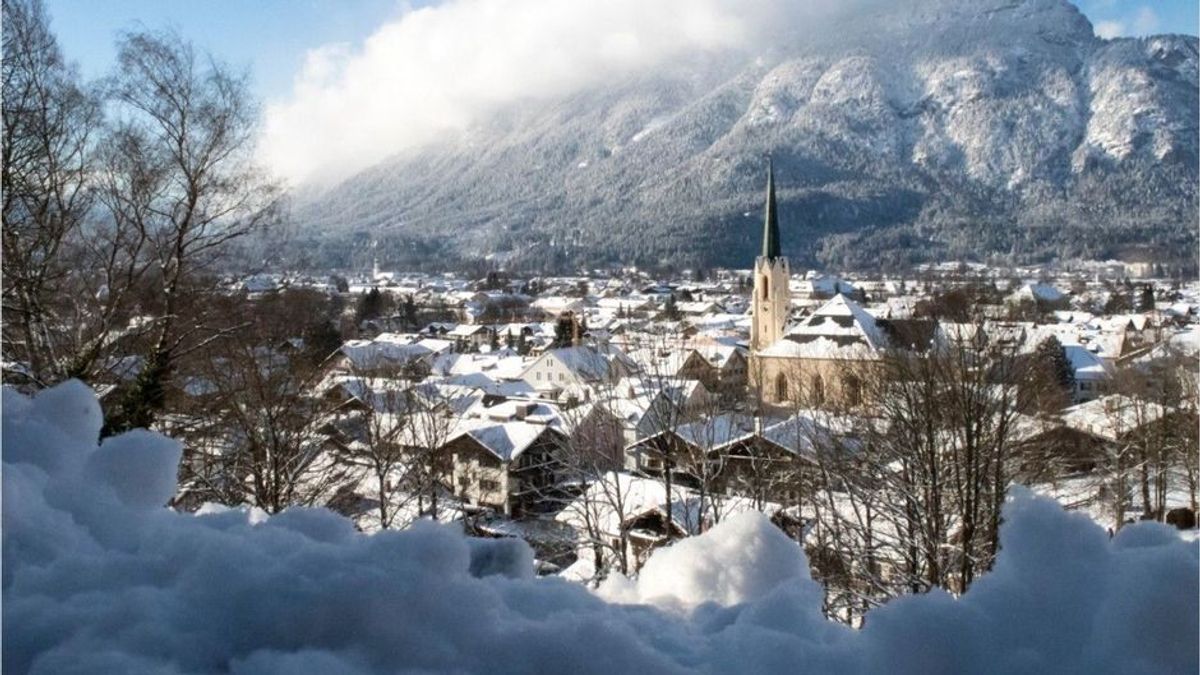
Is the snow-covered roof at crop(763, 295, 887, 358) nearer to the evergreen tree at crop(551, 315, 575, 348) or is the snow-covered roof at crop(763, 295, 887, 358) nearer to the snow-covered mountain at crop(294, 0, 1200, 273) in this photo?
the evergreen tree at crop(551, 315, 575, 348)

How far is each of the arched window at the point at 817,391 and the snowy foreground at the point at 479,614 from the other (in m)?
13.2

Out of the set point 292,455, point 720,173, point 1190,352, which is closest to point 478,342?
point 1190,352

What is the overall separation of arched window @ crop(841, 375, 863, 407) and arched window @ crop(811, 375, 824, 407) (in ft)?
1.93

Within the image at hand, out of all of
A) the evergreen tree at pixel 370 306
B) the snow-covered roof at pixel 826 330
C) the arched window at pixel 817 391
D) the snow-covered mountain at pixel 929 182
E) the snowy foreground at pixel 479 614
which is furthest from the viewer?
the snow-covered mountain at pixel 929 182

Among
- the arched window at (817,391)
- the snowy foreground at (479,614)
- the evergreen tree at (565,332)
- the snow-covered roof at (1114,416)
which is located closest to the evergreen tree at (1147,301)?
the evergreen tree at (565,332)

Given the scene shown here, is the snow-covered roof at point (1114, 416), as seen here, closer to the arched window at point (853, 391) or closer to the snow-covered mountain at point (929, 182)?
the arched window at point (853, 391)

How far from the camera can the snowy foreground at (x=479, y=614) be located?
4.32 feet

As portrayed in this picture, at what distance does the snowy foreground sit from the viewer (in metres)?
1.32

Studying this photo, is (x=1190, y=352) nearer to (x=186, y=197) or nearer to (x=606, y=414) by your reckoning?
(x=606, y=414)

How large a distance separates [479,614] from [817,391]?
54.5 feet

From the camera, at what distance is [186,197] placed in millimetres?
8797

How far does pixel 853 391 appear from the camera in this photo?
13586 mm

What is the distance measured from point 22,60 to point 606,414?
8952 mm

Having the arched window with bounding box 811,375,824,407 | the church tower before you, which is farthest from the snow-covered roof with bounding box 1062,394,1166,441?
the church tower
